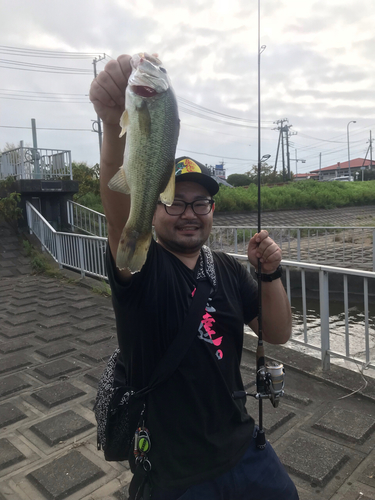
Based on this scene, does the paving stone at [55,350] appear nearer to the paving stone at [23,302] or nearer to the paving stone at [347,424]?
the paving stone at [23,302]

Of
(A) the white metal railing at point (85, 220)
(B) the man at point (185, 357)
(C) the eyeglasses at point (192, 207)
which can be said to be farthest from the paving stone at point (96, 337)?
(A) the white metal railing at point (85, 220)

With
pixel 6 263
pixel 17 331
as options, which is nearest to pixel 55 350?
pixel 17 331

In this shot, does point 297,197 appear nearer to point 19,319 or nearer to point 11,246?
point 11,246

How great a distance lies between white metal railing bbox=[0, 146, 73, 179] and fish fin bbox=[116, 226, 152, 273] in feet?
42.0

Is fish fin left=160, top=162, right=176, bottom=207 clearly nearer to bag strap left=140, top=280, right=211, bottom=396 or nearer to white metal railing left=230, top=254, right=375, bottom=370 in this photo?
bag strap left=140, top=280, right=211, bottom=396

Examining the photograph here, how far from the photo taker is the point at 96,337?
17.2 ft

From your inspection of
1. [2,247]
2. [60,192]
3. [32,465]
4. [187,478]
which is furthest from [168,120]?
[60,192]

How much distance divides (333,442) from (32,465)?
6.95 ft

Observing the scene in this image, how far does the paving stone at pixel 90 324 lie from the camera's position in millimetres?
5639

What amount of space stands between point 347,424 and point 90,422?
2.03 meters

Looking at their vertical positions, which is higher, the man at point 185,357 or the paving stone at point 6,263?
the man at point 185,357

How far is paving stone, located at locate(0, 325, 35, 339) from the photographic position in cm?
545

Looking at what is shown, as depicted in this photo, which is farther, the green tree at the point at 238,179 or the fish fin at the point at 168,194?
the green tree at the point at 238,179

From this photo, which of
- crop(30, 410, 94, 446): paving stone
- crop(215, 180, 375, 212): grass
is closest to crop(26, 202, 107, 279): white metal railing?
crop(30, 410, 94, 446): paving stone
